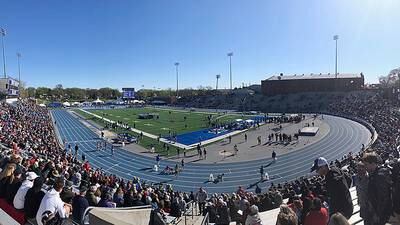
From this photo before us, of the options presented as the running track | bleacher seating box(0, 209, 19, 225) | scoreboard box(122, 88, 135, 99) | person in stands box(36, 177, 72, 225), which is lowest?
the running track

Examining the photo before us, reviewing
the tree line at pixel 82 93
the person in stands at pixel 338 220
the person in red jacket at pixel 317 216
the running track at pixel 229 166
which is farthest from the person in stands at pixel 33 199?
the tree line at pixel 82 93

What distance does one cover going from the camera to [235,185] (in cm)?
2633

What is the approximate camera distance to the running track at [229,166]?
89.3 feet

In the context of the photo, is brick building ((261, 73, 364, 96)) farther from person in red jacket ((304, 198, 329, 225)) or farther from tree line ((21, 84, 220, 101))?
person in red jacket ((304, 198, 329, 225))

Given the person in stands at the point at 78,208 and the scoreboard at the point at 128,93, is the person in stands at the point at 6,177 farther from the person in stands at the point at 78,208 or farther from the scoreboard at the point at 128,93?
the scoreboard at the point at 128,93

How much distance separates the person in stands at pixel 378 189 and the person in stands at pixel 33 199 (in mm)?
4721

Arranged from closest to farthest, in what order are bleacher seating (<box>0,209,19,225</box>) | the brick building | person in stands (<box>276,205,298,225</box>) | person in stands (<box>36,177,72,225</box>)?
person in stands (<box>276,205,298,225</box>) → person in stands (<box>36,177,72,225</box>) → bleacher seating (<box>0,209,19,225</box>) → the brick building

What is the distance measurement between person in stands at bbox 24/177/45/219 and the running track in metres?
20.0

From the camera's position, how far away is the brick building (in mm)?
88062

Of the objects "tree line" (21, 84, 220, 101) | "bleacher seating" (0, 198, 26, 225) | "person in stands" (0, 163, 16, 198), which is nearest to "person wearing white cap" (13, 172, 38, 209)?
"bleacher seating" (0, 198, 26, 225)

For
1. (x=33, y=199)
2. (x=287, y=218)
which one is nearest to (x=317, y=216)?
(x=287, y=218)

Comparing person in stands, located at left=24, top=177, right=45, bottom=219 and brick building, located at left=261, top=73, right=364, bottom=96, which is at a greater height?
brick building, located at left=261, top=73, right=364, bottom=96

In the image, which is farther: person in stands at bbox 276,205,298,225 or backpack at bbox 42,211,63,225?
backpack at bbox 42,211,63,225

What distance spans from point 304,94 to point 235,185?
230 feet
